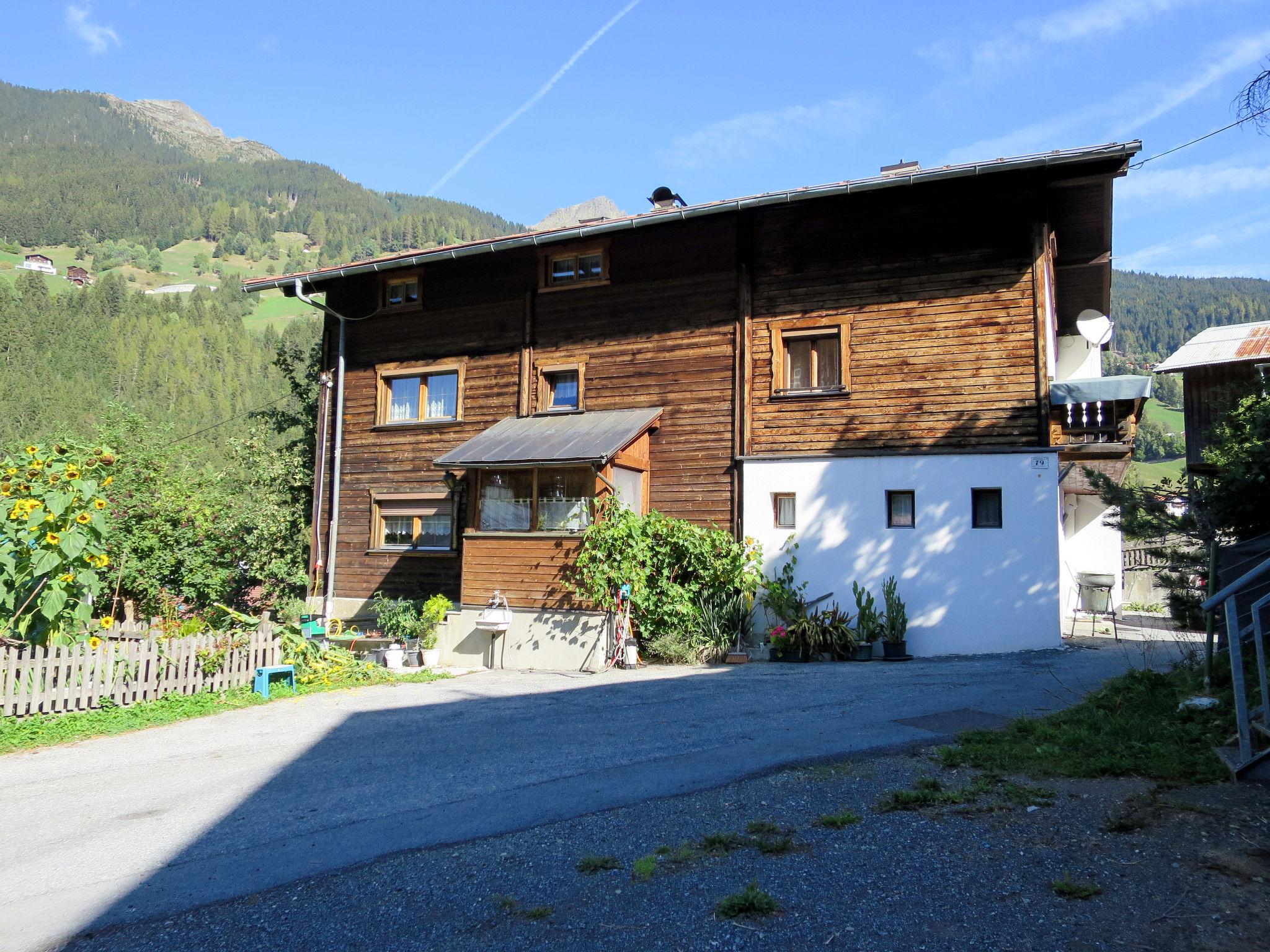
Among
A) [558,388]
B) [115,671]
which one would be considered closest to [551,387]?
[558,388]

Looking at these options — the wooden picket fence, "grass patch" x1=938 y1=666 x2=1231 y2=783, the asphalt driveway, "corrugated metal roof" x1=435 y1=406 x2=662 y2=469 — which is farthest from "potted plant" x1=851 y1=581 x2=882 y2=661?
the wooden picket fence

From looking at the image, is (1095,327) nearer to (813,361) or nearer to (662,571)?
(813,361)

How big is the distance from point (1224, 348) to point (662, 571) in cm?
1950

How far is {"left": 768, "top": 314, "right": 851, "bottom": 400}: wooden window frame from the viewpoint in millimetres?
14211

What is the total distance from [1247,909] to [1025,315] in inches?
430

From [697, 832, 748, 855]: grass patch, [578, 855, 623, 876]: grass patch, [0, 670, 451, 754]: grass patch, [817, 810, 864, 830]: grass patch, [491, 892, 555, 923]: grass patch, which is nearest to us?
[491, 892, 555, 923]: grass patch

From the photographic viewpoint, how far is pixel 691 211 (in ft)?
48.2

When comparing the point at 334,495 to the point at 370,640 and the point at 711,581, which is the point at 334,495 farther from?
the point at 711,581

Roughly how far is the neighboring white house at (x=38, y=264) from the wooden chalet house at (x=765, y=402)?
13535cm

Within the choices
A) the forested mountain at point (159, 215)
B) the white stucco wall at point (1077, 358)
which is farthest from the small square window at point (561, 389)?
the forested mountain at point (159, 215)

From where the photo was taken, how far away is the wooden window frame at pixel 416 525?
55.5ft

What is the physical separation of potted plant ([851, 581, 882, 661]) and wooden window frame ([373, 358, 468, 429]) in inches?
332

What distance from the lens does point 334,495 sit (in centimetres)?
1825

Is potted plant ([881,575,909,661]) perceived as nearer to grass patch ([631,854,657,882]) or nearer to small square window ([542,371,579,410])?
small square window ([542,371,579,410])
